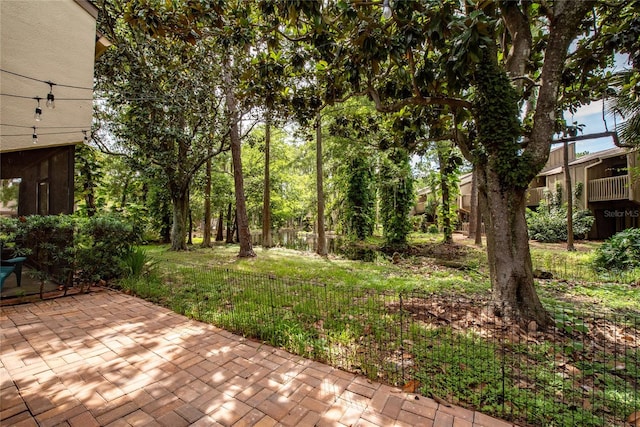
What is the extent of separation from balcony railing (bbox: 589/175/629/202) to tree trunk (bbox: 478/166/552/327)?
14181 millimetres

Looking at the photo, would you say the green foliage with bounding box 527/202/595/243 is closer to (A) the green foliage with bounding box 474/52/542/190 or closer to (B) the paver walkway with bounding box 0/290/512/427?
(A) the green foliage with bounding box 474/52/542/190

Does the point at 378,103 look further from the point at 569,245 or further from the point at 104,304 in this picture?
the point at 569,245

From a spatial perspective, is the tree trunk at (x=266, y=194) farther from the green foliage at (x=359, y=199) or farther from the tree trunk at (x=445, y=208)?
the tree trunk at (x=445, y=208)

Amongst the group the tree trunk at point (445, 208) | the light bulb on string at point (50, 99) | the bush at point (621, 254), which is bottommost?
the bush at point (621, 254)

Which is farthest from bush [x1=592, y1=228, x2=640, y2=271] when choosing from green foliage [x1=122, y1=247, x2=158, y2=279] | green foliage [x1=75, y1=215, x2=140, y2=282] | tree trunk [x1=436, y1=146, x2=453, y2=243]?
green foliage [x1=75, y1=215, x2=140, y2=282]

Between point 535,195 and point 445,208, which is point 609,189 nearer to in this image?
point 535,195

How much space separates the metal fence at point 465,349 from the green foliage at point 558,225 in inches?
529

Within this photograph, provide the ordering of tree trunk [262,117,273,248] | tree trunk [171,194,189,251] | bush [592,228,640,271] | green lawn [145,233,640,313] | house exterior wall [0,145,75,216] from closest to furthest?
green lawn [145,233,640,313] → house exterior wall [0,145,75,216] → bush [592,228,640,271] → tree trunk [171,194,189,251] → tree trunk [262,117,273,248]

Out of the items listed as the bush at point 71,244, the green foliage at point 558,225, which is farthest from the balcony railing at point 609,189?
the bush at point 71,244

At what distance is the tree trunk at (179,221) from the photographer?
13.1 m

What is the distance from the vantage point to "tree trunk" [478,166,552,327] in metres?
4.18

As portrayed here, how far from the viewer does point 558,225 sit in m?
14.9

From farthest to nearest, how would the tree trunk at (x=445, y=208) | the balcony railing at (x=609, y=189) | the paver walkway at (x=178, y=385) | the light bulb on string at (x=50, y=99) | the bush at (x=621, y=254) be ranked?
the tree trunk at (x=445, y=208)
the balcony railing at (x=609, y=189)
the bush at (x=621, y=254)
the light bulb on string at (x=50, y=99)
the paver walkway at (x=178, y=385)

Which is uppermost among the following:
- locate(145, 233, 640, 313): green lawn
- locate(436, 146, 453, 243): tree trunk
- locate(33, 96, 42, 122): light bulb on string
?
locate(33, 96, 42, 122): light bulb on string
